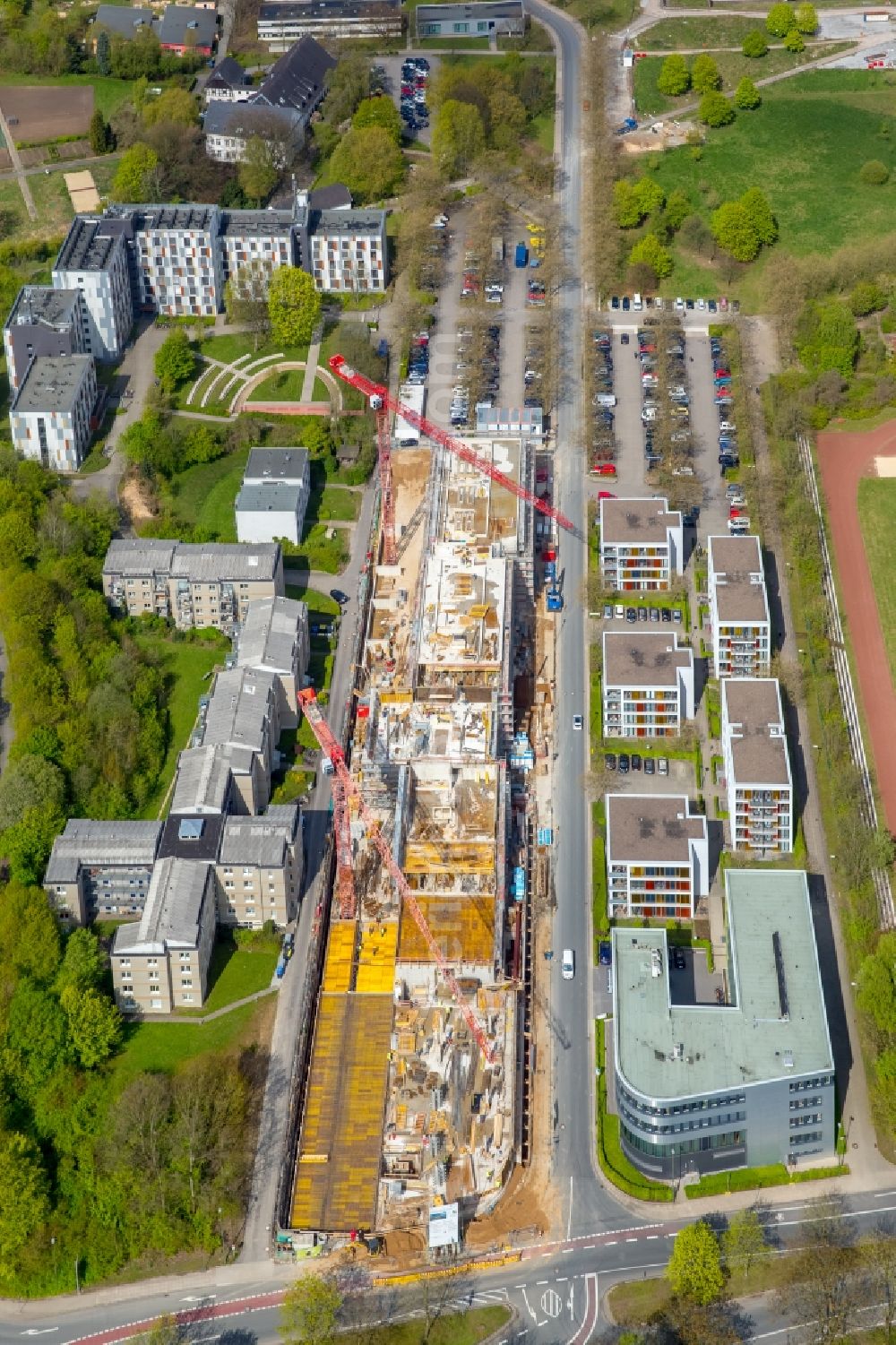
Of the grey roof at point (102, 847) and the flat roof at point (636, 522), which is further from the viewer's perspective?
the flat roof at point (636, 522)

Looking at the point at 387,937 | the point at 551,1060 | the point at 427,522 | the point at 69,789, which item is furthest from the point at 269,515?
the point at 551,1060

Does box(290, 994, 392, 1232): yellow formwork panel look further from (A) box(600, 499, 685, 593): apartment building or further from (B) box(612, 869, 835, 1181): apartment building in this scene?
(A) box(600, 499, 685, 593): apartment building

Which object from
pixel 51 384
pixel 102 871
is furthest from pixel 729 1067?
pixel 51 384

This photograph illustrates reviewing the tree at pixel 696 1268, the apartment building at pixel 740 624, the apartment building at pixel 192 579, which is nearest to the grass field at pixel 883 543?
the apartment building at pixel 740 624

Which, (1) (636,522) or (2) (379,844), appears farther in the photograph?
(1) (636,522)

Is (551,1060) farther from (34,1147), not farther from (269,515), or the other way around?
(269,515)

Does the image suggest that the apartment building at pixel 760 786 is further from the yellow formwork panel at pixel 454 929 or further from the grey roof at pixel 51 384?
the grey roof at pixel 51 384

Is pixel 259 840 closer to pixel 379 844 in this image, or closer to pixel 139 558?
pixel 379 844
